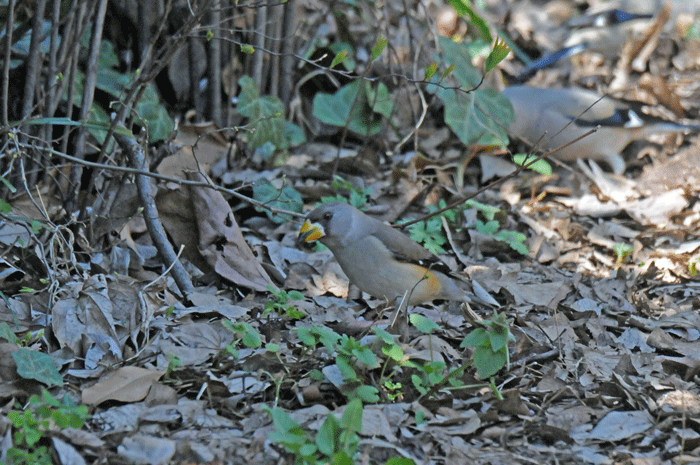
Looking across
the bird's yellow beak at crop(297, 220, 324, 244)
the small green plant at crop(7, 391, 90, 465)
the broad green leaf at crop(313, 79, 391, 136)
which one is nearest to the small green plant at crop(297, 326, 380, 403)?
the small green plant at crop(7, 391, 90, 465)

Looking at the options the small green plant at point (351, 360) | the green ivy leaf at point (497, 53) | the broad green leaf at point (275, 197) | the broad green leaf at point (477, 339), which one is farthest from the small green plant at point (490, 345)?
the broad green leaf at point (275, 197)

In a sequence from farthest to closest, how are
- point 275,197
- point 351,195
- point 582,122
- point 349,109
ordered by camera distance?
point 582,122, point 349,109, point 351,195, point 275,197

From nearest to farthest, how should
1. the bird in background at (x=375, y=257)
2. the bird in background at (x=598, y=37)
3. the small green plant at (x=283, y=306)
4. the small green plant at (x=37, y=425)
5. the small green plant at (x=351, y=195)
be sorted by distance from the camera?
the small green plant at (x=37, y=425), the small green plant at (x=283, y=306), the bird in background at (x=375, y=257), the small green plant at (x=351, y=195), the bird in background at (x=598, y=37)

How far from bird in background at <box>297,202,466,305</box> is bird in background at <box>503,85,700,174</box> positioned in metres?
3.08

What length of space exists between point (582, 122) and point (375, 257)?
423 centimetres

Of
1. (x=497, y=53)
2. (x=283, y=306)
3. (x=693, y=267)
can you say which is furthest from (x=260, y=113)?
(x=693, y=267)

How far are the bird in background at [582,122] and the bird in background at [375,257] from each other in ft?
10.1

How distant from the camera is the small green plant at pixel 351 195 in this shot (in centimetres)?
546

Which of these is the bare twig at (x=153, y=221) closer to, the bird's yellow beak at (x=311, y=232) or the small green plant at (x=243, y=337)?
the bird's yellow beak at (x=311, y=232)

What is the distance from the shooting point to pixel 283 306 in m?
3.75

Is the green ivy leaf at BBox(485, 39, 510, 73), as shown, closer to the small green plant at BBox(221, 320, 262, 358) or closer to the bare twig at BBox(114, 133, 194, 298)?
the small green plant at BBox(221, 320, 262, 358)

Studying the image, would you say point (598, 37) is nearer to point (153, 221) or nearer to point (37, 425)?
point (153, 221)

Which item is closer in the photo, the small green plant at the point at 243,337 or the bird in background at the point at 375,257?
the small green plant at the point at 243,337

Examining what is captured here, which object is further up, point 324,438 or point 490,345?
point 490,345
